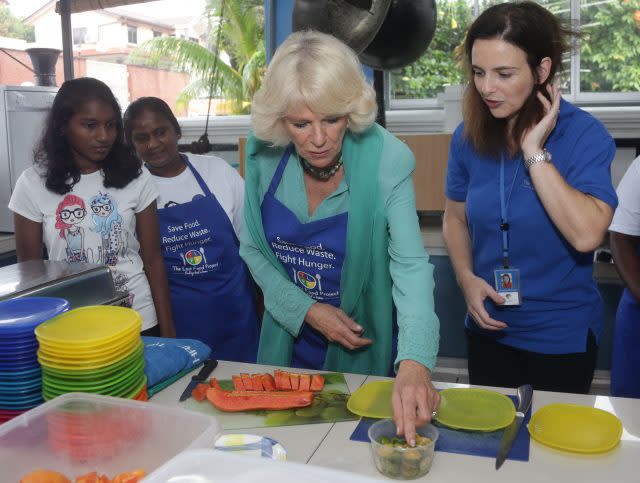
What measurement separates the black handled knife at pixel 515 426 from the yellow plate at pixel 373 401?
0.66 feet

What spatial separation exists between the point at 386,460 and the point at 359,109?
70 cm

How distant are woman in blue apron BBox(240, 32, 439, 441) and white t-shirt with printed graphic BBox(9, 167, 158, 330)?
0.39 m

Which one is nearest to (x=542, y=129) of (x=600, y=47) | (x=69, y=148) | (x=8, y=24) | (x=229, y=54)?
(x=69, y=148)

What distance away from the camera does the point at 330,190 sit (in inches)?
57.0

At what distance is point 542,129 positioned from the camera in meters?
1.35

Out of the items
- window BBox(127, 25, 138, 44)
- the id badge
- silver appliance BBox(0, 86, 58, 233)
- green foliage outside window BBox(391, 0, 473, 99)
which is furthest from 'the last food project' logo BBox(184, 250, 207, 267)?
window BBox(127, 25, 138, 44)

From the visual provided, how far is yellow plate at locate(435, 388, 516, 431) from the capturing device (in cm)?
105

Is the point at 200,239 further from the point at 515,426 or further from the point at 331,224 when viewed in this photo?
the point at 515,426

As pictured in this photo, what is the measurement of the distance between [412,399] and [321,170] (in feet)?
2.04

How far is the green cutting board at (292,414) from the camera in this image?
3.59ft

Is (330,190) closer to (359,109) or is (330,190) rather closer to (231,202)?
(359,109)

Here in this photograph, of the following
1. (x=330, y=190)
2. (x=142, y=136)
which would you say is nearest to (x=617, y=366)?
(x=330, y=190)

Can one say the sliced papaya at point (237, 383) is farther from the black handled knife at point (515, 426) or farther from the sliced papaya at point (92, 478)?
the black handled knife at point (515, 426)

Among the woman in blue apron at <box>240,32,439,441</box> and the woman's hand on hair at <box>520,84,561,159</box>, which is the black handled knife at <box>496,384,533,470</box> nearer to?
the woman in blue apron at <box>240,32,439,441</box>
